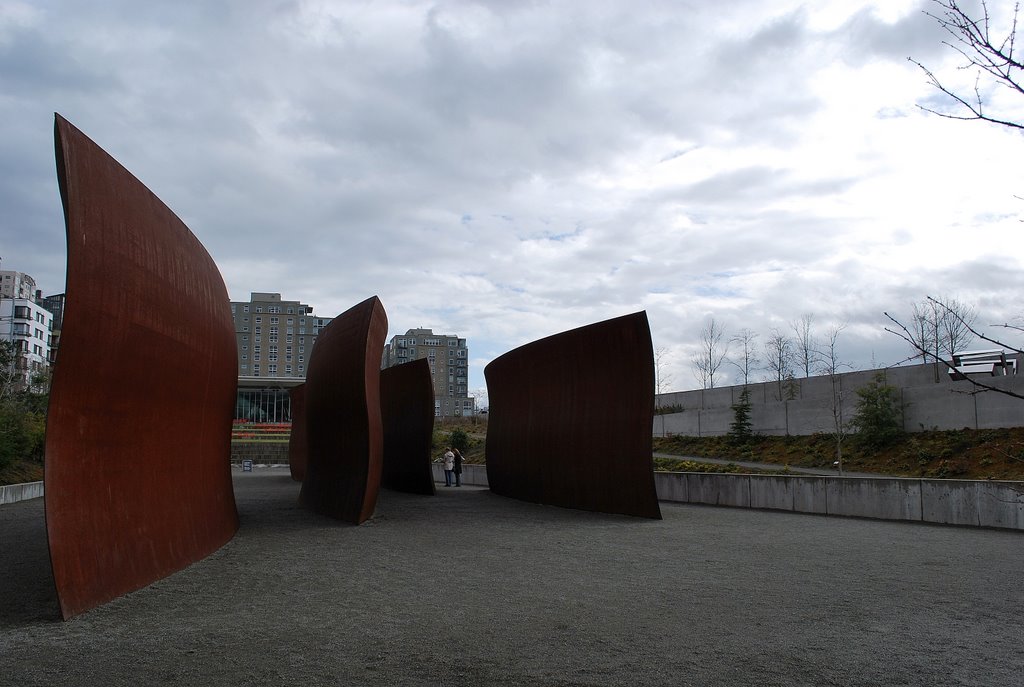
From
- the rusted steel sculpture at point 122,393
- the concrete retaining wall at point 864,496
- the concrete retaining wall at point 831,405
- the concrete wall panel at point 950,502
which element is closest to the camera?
the rusted steel sculpture at point 122,393

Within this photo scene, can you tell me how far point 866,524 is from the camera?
41.9 feet

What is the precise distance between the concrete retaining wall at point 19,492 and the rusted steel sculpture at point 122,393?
31.9ft

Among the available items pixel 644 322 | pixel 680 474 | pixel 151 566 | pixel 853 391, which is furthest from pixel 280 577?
pixel 853 391

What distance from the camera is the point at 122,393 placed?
7445 millimetres

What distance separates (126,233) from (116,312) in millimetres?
849

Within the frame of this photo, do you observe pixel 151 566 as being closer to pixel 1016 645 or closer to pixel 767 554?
pixel 767 554

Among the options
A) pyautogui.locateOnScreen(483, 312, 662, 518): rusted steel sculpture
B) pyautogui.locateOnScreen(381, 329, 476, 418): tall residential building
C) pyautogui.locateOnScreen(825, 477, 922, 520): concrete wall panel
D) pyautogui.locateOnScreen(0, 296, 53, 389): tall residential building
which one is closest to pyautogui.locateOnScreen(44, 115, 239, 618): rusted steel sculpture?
pyautogui.locateOnScreen(483, 312, 662, 518): rusted steel sculpture

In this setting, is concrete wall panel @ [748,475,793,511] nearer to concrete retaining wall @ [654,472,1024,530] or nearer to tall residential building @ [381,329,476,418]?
concrete retaining wall @ [654,472,1024,530]

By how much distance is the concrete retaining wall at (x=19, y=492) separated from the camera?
1667cm

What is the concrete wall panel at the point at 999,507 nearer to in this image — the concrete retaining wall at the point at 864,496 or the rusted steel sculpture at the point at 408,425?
the concrete retaining wall at the point at 864,496

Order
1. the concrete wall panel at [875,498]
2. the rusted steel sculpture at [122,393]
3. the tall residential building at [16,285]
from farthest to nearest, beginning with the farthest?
the tall residential building at [16,285] → the concrete wall panel at [875,498] → the rusted steel sculpture at [122,393]

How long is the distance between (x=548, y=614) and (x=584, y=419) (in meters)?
9.11

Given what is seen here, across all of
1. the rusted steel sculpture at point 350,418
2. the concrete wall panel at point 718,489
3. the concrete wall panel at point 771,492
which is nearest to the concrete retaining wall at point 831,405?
the concrete wall panel at point 771,492

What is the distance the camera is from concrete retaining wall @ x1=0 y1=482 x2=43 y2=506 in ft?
54.7
